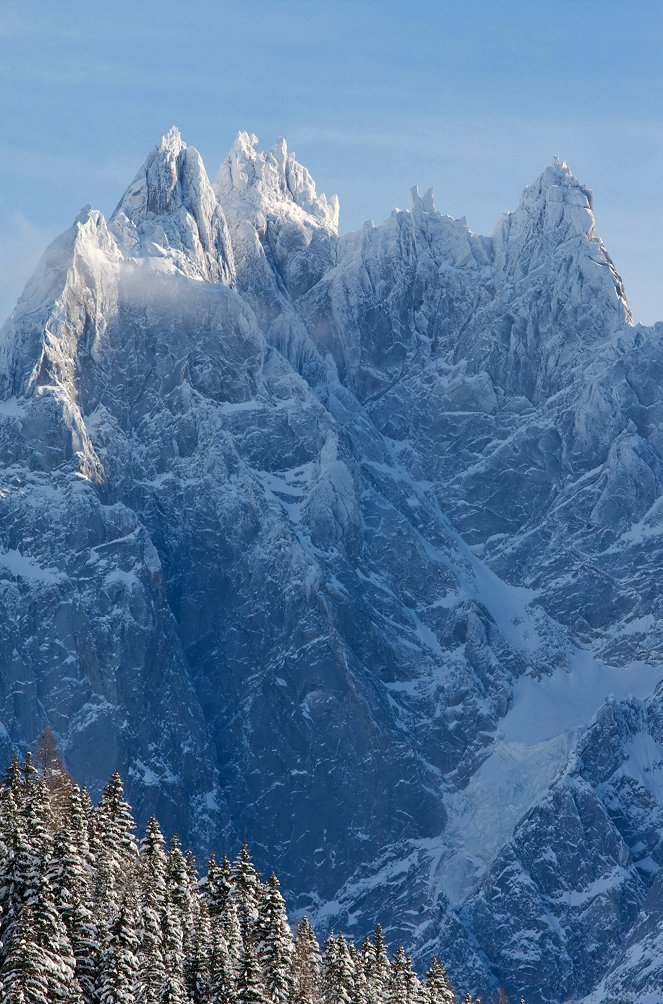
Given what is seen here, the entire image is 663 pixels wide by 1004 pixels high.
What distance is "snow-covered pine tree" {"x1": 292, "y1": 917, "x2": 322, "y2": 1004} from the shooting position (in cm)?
15788

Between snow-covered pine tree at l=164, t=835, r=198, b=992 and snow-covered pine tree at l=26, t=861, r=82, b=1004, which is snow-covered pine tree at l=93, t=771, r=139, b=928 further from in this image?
snow-covered pine tree at l=26, t=861, r=82, b=1004

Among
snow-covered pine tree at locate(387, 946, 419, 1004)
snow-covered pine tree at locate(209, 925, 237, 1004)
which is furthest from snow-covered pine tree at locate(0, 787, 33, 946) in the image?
snow-covered pine tree at locate(387, 946, 419, 1004)

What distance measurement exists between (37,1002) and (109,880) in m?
17.9

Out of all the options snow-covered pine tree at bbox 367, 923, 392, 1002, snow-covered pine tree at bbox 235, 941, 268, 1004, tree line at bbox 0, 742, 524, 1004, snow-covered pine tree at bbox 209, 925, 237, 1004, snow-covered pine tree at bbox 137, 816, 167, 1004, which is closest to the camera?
tree line at bbox 0, 742, 524, 1004

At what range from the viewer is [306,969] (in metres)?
164

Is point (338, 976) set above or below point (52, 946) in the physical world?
above

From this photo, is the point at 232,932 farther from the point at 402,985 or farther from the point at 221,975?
the point at 402,985

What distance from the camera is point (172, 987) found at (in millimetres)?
143875

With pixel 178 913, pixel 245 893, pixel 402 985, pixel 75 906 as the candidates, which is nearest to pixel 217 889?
pixel 245 893

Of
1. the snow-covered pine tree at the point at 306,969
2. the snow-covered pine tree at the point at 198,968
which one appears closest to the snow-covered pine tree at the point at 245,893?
the snow-covered pine tree at the point at 306,969

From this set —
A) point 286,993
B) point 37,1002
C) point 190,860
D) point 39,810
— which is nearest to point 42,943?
point 37,1002

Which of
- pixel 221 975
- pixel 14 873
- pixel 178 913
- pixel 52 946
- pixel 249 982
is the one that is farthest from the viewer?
pixel 178 913

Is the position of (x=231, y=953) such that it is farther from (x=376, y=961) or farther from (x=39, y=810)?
(x=376, y=961)

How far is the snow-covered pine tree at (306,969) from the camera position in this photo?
157875 millimetres
